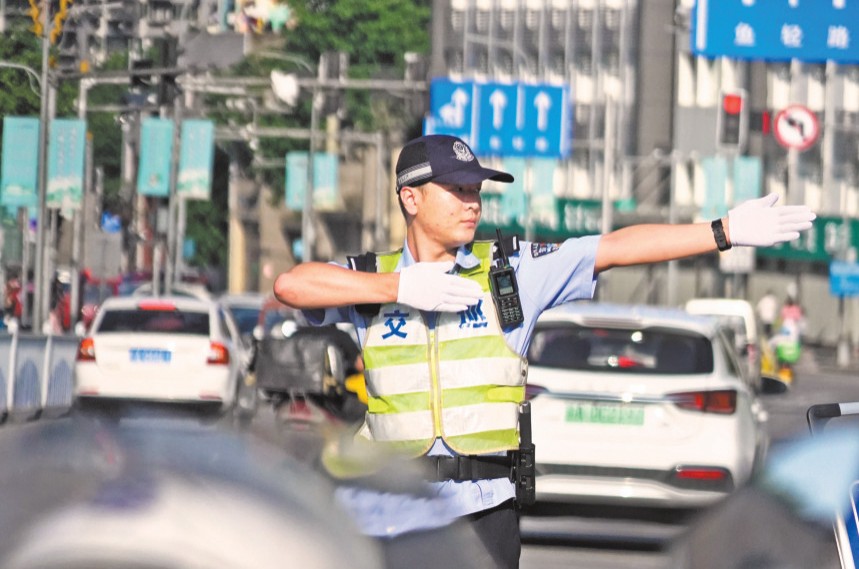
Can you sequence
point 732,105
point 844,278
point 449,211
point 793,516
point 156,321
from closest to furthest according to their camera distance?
1. point 793,516
2. point 449,211
3. point 156,321
4. point 732,105
5. point 844,278

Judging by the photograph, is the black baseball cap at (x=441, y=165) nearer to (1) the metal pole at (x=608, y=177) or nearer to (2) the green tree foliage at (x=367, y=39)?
(2) the green tree foliage at (x=367, y=39)

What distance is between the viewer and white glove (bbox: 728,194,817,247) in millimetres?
5137

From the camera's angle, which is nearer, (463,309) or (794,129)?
(463,309)

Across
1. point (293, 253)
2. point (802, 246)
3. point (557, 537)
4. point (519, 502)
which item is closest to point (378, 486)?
point (519, 502)

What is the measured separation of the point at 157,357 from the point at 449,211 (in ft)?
57.3

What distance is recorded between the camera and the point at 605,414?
1162 cm

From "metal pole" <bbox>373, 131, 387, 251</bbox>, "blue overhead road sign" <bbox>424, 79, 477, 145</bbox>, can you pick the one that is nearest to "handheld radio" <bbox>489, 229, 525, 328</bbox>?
"blue overhead road sign" <bbox>424, 79, 477, 145</bbox>

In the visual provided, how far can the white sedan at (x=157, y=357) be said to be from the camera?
22250 mm

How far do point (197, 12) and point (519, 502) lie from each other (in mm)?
26020

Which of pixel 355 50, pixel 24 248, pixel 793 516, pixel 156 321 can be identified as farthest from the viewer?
pixel 355 50

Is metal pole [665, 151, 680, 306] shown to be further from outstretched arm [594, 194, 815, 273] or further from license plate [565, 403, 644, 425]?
outstretched arm [594, 194, 815, 273]

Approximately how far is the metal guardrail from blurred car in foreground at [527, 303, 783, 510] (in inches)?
406

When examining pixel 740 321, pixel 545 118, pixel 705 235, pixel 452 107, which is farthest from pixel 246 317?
pixel 705 235

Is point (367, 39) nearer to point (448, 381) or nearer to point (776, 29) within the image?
point (776, 29)
